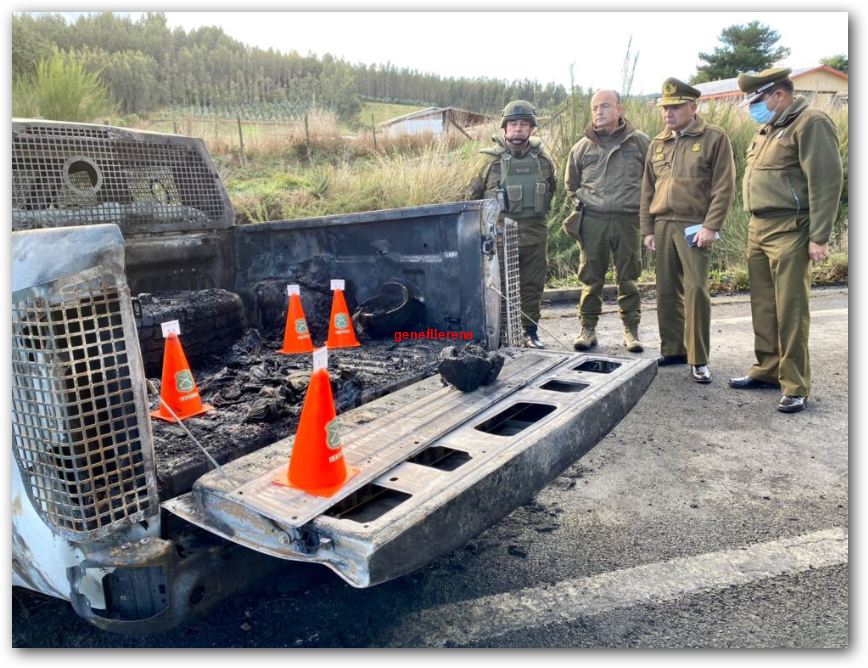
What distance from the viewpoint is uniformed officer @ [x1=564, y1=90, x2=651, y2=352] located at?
5.60 metres

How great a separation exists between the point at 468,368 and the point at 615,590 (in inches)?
38.8

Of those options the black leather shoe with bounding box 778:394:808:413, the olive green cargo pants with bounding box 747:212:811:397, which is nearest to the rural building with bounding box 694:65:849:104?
the olive green cargo pants with bounding box 747:212:811:397

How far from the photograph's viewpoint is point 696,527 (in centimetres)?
284

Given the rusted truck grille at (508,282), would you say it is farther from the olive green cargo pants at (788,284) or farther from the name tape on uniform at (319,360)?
the olive green cargo pants at (788,284)

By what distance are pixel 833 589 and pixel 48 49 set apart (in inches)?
553

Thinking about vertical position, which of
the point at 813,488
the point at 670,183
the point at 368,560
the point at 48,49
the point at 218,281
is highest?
the point at 48,49

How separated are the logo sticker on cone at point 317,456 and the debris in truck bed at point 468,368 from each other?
75 centimetres

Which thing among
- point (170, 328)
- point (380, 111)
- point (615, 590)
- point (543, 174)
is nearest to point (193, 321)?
point (170, 328)

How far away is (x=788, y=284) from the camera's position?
4355mm

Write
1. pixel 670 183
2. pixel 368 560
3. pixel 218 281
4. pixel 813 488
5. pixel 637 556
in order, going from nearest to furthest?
pixel 368 560 → pixel 637 556 → pixel 813 488 → pixel 218 281 → pixel 670 183

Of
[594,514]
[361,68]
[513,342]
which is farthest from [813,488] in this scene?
[361,68]

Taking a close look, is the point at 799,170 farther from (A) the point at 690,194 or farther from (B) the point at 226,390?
(B) the point at 226,390

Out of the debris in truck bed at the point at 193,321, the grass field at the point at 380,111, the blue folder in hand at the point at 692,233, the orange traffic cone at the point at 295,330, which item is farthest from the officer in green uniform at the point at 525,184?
the grass field at the point at 380,111

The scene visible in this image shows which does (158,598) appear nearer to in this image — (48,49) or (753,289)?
(753,289)
